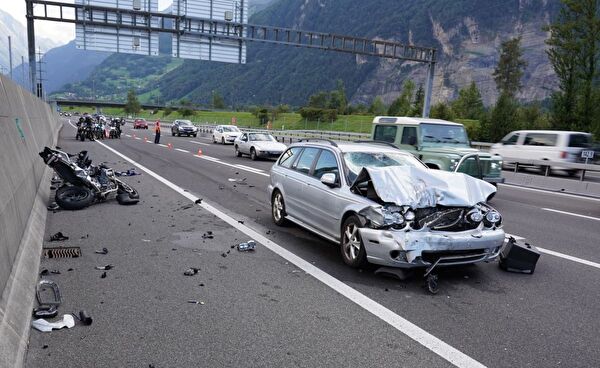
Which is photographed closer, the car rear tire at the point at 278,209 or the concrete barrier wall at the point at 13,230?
the concrete barrier wall at the point at 13,230

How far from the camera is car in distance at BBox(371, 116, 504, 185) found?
40.6 ft

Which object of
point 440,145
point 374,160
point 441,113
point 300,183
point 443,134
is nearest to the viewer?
point 374,160

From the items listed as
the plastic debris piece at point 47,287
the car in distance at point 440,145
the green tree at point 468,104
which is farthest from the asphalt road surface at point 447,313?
the green tree at point 468,104

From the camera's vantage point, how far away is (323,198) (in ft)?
22.6

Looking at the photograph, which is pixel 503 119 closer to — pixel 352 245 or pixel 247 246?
pixel 247 246

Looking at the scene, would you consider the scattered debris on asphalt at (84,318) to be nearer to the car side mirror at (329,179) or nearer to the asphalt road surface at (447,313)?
the asphalt road surface at (447,313)

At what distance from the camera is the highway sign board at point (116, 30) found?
32438mm

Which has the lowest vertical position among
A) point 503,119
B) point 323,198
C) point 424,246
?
point 424,246

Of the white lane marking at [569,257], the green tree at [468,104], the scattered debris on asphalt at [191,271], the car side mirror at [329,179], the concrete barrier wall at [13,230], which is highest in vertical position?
the green tree at [468,104]

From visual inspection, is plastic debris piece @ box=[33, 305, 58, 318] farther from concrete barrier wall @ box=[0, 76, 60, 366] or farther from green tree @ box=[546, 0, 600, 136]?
green tree @ box=[546, 0, 600, 136]

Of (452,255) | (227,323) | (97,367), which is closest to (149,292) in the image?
(227,323)

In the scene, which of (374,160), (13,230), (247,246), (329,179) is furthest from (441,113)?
(13,230)

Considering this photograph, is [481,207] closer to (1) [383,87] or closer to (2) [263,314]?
(2) [263,314]

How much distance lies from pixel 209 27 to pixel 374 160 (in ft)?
103
